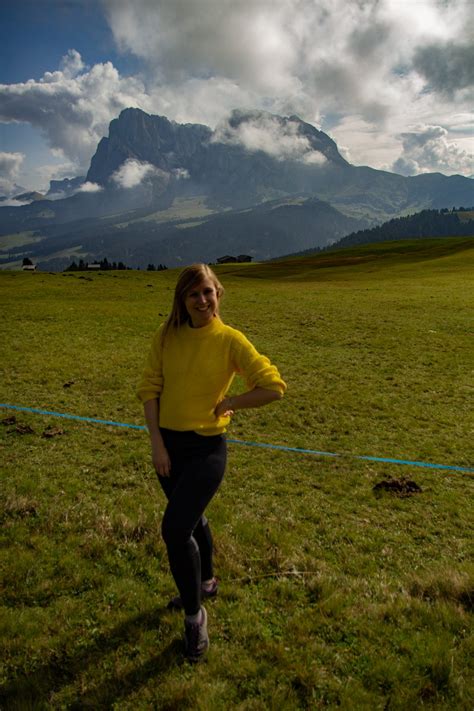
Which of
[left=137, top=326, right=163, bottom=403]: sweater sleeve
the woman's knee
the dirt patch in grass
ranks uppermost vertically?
[left=137, top=326, right=163, bottom=403]: sweater sleeve

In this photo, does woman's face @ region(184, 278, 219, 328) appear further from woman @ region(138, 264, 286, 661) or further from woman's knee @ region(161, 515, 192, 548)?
woman's knee @ region(161, 515, 192, 548)

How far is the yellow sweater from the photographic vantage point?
15.4ft

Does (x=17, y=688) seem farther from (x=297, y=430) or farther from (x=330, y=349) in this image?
(x=330, y=349)

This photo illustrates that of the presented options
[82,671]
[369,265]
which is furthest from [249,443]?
[369,265]

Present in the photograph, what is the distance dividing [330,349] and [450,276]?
49.1 meters

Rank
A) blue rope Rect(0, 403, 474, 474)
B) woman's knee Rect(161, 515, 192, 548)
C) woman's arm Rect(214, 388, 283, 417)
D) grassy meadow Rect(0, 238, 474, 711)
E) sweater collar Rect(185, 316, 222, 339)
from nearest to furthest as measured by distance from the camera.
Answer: grassy meadow Rect(0, 238, 474, 711) < woman's knee Rect(161, 515, 192, 548) < woman's arm Rect(214, 388, 283, 417) < sweater collar Rect(185, 316, 222, 339) < blue rope Rect(0, 403, 474, 474)

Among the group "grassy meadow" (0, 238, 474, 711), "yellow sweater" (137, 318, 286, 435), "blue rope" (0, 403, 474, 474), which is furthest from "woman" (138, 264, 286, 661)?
"blue rope" (0, 403, 474, 474)

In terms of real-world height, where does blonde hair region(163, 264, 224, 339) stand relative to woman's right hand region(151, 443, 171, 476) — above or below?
above

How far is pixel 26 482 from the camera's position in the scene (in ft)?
28.3

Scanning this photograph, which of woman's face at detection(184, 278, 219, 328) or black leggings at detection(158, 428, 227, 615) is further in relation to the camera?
woman's face at detection(184, 278, 219, 328)

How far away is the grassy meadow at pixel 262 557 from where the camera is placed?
14.0ft

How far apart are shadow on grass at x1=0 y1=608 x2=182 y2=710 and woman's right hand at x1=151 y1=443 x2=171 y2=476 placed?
1.97 metres

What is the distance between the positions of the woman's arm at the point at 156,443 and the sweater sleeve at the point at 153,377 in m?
0.09

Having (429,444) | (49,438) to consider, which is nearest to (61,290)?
(49,438)
